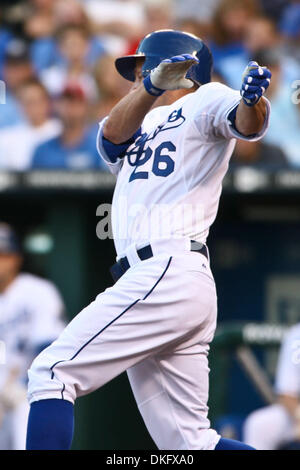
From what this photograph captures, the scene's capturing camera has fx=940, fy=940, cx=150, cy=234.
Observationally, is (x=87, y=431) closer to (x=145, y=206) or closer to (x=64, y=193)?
(x=64, y=193)

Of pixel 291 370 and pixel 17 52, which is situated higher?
pixel 17 52

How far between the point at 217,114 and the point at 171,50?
0.33 metres

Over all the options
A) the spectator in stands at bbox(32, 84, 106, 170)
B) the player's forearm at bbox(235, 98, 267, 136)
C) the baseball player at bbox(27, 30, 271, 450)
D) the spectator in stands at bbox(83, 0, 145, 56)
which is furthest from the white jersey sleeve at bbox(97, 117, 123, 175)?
the spectator in stands at bbox(83, 0, 145, 56)

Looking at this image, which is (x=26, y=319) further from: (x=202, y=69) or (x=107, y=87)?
(x=202, y=69)

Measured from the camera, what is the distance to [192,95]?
293cm

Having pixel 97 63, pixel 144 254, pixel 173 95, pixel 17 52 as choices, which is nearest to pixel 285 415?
pixel 173 95

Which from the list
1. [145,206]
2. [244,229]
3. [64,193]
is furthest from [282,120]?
[145,206]

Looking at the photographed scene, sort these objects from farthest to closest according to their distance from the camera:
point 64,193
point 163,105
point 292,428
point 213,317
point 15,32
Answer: point 15,32 → point 64,193 → point 292,428 → point 163,105 → point 213,317

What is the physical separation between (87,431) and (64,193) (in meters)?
1.73

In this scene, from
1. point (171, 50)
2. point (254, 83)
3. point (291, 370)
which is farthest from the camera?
point (291, 370)

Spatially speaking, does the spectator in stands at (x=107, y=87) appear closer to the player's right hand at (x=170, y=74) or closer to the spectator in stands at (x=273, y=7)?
the spectator in stands at (x=273, y=7)

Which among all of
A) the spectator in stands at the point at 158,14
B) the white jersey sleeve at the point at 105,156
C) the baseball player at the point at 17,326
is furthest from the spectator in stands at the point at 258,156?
the white jersey sleeve at the point at 105,156

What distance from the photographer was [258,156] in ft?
21.7

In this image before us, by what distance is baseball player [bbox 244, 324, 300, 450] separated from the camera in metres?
4.86
